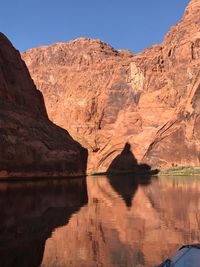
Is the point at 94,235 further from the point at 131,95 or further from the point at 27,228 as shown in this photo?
the point at 131,95

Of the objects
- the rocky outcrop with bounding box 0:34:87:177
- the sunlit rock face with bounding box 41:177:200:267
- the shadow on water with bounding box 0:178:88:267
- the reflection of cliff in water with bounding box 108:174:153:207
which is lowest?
the reflection of cliff in water with bounding box 108:174:153:207

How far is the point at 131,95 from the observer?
109250 mm

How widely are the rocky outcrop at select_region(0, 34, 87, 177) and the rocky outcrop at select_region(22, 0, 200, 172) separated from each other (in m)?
A: 34.3

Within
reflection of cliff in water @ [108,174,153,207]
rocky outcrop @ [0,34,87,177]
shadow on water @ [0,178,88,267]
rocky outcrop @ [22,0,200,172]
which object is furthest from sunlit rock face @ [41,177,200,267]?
rocky outcrop @ [22,0,200,172]

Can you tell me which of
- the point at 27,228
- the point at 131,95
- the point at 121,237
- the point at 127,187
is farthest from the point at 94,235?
the point at 131,95

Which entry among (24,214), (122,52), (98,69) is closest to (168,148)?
(98,69)

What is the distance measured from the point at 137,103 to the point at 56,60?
4187cm

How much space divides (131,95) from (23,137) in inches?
2334

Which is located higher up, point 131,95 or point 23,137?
point 131,95

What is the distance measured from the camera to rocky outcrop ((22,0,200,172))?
9356cm

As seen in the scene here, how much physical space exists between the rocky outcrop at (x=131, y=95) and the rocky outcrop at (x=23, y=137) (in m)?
34.3

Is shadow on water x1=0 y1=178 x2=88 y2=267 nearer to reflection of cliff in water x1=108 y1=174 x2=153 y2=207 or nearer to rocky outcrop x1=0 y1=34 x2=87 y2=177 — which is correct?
reflection of cliff in water x1=108 y1=174 x2=153 y2=207

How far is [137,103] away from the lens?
108 metres

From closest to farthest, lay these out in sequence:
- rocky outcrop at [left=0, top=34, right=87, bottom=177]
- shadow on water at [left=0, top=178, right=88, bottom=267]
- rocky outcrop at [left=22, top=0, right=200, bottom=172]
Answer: shadow on water at [left=0, top=178, right=88, bottom=267] < rocky outcrop at [left=0, top=34, right=87, bottom=177] < rocky outcrop at [left=22, top=0, right=200, bottom=172]
